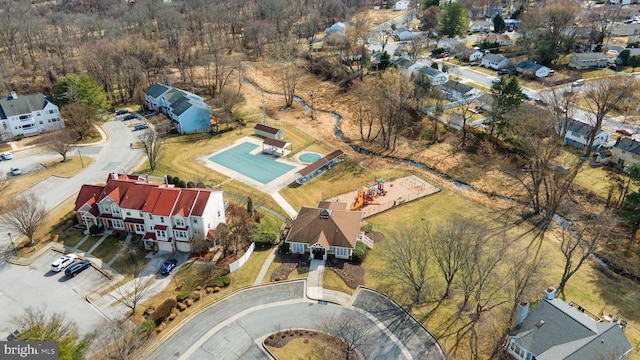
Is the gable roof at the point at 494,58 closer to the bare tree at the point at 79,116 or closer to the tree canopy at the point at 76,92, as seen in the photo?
the tree canopy at the point at 76,92

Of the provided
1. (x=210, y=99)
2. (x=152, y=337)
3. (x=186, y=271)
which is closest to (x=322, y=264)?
(x=186, y=271)

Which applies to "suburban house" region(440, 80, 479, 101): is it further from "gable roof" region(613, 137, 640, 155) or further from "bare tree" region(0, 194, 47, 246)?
"bare tree" region(0, 194, 47, 246)

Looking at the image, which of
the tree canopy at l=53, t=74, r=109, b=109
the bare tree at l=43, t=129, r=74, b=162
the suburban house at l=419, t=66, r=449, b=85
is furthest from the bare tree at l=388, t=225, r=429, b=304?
the tree canopy at l=53, t=74, r=109, b=109

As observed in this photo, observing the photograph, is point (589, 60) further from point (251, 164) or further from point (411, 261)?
point (411, 261)

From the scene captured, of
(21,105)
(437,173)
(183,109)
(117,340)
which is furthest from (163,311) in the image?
(21,105)

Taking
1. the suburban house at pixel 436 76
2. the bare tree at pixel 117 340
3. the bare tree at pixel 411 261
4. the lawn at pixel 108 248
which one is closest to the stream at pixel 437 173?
the bare tree at pixel 411 261

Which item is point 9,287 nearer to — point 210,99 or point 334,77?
point 210,99
